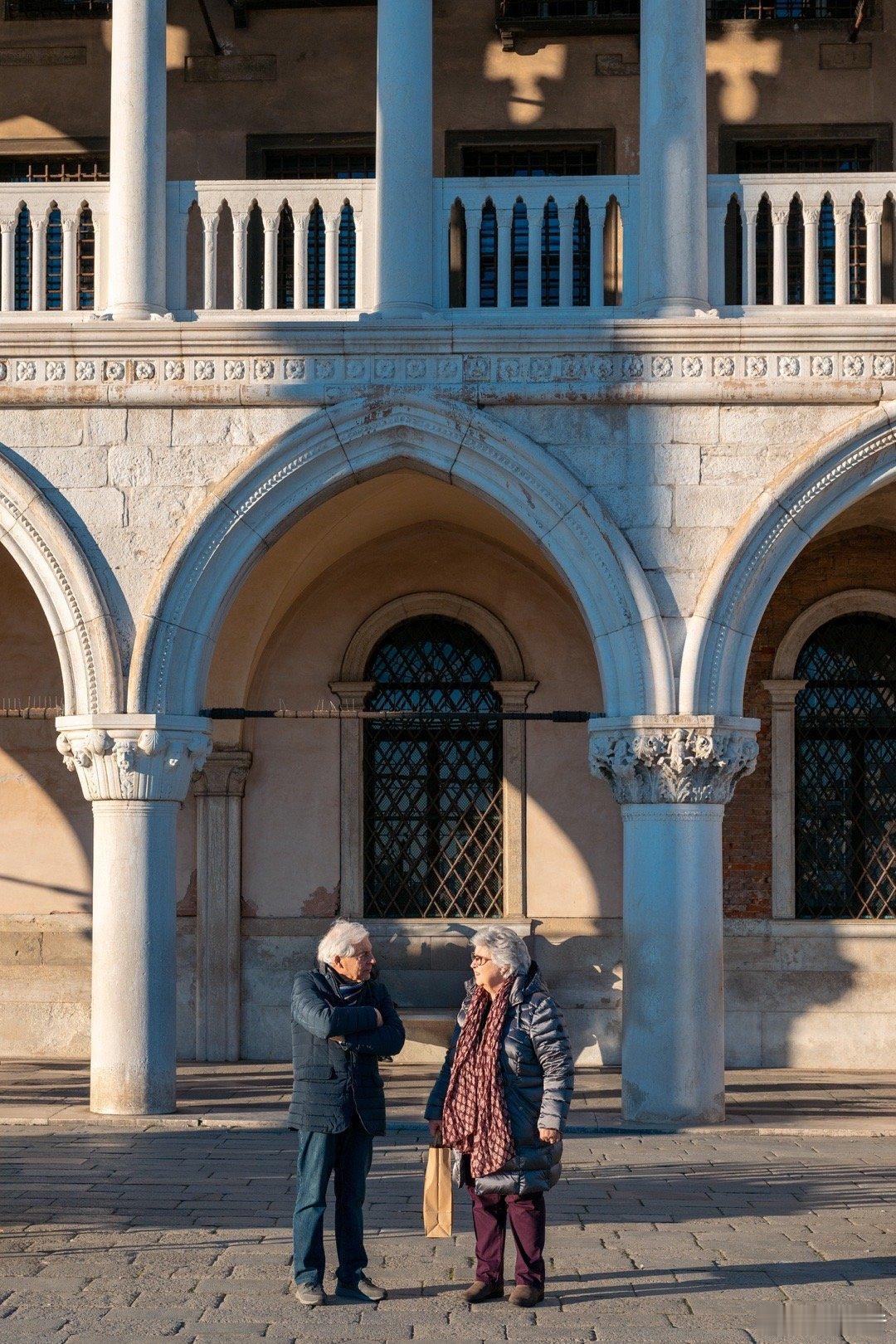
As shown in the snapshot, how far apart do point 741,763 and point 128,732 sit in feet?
12.0

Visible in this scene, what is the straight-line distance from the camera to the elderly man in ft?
20.0

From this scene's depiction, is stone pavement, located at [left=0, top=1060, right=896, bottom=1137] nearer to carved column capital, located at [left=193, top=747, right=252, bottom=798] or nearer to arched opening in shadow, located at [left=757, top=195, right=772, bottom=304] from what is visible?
carved column capital, located at [left=193, top=747, right=252, bottom=798]

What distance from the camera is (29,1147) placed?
9383mm

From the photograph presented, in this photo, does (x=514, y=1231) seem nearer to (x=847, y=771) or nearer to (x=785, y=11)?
(x=847, y=771)

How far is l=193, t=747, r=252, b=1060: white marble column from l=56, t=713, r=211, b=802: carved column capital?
9.46 ft

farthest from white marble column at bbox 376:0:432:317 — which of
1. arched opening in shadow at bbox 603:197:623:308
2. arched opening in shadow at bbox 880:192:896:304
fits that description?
arched opening in shadow at bbox 880:192:896:304

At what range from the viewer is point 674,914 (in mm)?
10234

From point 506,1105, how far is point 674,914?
4376mm

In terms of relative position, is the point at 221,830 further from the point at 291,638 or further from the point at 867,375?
the point at 867,375

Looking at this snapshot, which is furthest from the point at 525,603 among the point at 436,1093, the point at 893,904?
the point at 436,1093

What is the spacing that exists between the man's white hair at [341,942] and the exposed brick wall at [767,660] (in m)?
7.55

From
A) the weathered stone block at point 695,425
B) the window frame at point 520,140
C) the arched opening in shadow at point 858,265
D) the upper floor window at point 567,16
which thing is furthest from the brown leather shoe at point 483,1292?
the upper floor window at point 567,16

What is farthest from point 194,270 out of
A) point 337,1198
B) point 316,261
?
point 337,1198

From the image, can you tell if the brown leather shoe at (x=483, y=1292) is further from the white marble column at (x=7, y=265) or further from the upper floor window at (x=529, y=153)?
the upper floor window at (x=529, y=153)
